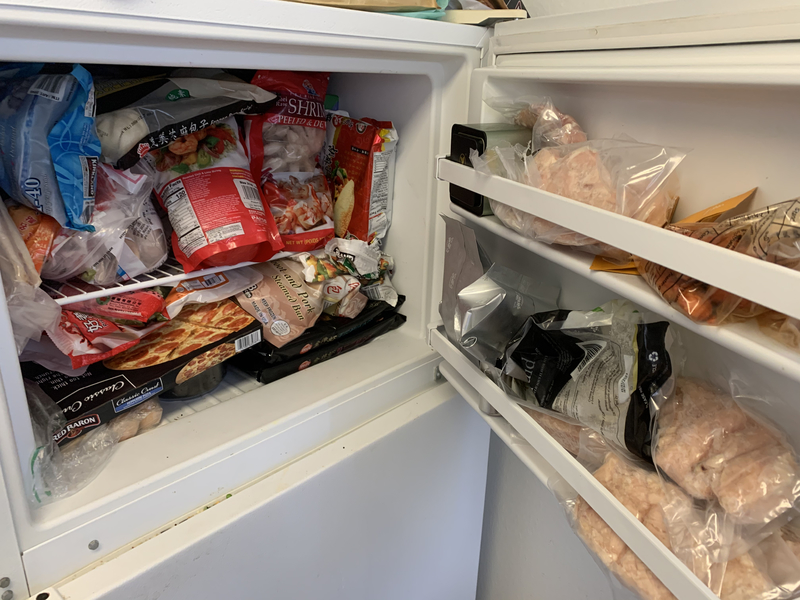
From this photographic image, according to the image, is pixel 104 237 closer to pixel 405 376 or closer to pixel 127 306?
pixel 127 306

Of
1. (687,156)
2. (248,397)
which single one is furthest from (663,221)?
(248,397)

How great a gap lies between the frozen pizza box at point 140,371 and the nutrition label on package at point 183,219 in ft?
0.47

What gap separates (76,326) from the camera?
0.77 meters

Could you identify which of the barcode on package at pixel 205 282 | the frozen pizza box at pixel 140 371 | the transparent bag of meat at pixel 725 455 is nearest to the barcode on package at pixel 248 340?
the frozen pizza box at pixel 140 371

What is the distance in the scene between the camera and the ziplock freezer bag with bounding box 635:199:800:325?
41 centimetres

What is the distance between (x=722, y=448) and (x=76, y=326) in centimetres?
84

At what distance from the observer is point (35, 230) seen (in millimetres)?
722

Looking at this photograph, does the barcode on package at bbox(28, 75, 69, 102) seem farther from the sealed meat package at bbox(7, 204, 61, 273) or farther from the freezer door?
the freezer door

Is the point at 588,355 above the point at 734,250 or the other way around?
the other way around

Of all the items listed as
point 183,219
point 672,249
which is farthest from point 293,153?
point 672,249

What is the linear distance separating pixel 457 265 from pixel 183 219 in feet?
1.45

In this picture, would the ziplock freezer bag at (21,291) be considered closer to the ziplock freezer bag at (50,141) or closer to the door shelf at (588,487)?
the ziplock freezer bag at (50,141)

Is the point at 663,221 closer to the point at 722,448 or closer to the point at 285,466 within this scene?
the point at 722,448

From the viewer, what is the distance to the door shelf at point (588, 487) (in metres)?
0.48
